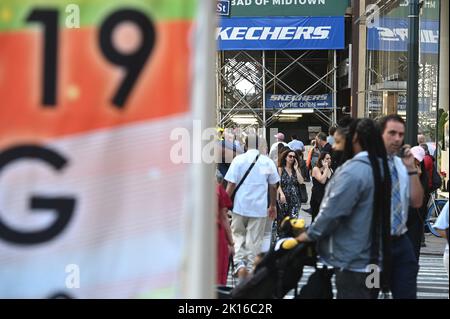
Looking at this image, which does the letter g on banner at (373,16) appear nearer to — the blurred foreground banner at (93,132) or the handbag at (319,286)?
the handbag at (319,286)

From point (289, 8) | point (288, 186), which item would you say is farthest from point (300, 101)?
point (288, 186)

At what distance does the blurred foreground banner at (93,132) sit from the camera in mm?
2697

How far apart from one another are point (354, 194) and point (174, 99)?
2.08m

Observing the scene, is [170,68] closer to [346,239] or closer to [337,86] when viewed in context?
[346,239]

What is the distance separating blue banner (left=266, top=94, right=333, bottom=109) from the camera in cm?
2620

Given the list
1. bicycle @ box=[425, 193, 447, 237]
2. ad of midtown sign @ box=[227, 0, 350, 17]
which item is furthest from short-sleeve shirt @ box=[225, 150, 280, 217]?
ad of midtown sign @ box=[227, 0, 350, 17]

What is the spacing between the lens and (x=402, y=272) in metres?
4.89

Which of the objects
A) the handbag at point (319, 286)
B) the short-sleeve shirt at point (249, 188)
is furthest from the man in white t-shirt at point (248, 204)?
the handbag at point (319, 286)

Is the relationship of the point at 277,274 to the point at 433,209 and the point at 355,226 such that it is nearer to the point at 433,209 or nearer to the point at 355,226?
the point at 355,226

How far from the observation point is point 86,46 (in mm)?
2732

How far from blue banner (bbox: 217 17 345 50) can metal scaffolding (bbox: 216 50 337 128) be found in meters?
0.98

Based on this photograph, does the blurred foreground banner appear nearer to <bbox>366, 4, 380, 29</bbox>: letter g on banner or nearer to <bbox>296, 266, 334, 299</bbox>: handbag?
<bbox>296, 266, 334, 299</bbox>: handbag

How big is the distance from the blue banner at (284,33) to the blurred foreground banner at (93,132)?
896 inches

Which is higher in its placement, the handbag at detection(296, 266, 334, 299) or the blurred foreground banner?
the blurred foreground banner
